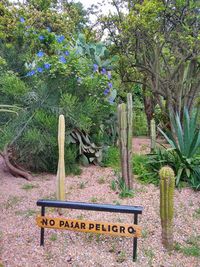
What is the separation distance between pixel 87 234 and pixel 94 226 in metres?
0.38

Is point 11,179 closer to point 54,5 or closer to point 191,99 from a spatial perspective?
point 191,99

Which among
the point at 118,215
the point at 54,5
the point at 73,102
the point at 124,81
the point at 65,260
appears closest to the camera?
the point at 65,260

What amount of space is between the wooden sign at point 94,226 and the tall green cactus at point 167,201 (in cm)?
30

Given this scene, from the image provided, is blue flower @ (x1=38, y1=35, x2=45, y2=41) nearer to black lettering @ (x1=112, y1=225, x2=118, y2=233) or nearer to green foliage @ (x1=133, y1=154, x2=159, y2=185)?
green foliage @ (x1=133, y1=154, x2=159, y2=185)

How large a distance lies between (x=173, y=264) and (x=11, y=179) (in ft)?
9.21

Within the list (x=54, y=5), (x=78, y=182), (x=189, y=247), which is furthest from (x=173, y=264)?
(x=54, y=5)

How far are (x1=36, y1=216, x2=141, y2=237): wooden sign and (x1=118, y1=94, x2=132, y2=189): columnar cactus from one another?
4.70 ft

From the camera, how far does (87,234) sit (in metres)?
Result: 2.82

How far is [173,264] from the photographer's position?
8.01ft

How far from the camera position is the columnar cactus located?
12.0 feet

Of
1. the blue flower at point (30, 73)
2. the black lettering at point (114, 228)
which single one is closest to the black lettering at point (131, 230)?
the black lettering at point (114, 228)

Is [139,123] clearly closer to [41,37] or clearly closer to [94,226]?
[41,37]

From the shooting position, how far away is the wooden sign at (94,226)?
95.1 inches

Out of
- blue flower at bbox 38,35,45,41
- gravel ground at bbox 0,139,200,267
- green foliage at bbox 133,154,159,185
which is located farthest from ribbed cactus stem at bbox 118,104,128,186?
blue flower at bbox 38,35,45,41
